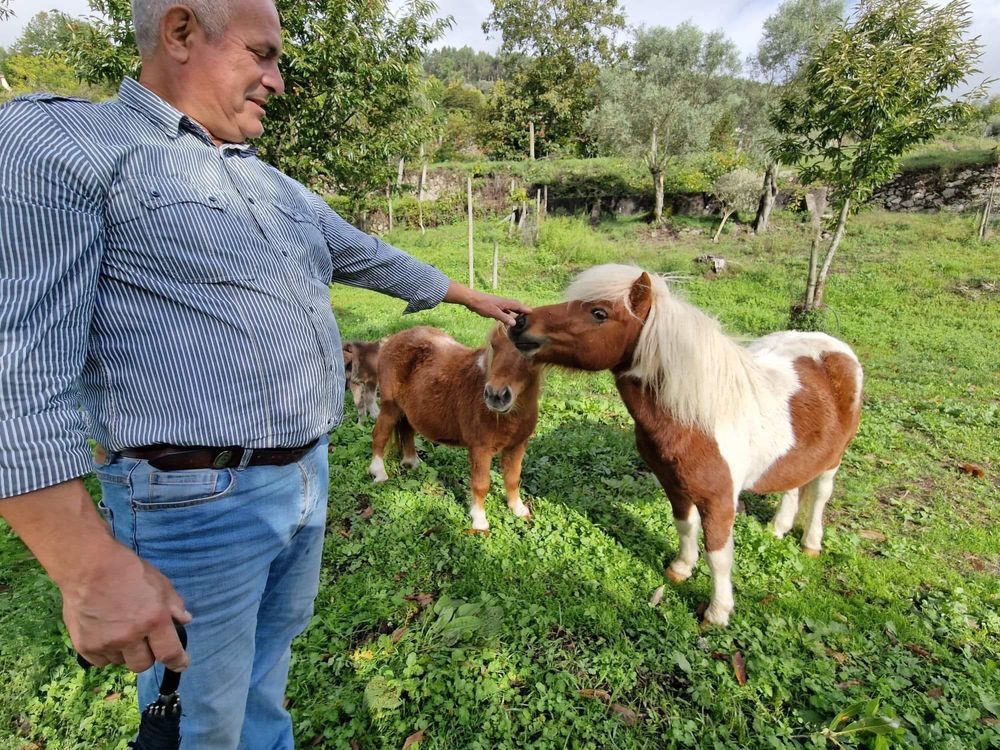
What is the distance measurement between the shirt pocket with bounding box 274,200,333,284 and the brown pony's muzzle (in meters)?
1.15

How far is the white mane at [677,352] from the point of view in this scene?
2.73 metres

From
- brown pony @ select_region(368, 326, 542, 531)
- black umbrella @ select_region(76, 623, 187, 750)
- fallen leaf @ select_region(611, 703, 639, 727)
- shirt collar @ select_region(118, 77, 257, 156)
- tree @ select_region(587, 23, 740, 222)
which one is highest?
tree @ select_region(587, 23, 740, 222)

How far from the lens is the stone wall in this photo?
1697 cm

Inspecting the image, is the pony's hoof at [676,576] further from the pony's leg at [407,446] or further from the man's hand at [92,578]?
the man's hand at [92,578]

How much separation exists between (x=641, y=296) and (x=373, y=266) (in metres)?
1.49

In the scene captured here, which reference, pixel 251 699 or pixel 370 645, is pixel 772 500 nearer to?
pixel 370 645

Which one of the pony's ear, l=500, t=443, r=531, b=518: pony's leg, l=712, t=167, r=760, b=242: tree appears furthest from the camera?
l=712, t=167, r=760, b=242: tree

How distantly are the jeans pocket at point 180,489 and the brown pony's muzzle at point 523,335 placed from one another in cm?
177

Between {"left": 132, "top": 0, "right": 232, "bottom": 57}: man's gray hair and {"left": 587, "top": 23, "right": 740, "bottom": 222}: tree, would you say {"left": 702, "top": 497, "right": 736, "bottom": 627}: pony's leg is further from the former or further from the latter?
{"left": 587, "top": 23, "right": 740, "bottom": 222}: tree

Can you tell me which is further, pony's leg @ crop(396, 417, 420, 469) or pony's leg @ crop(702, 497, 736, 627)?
pony's leg @ crop(396, 417, 420, 469)

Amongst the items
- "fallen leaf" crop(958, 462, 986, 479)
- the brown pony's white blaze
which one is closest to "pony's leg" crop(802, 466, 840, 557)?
the brown pony's white blaze

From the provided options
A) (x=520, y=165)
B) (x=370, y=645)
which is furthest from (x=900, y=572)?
(x=520, y=165)

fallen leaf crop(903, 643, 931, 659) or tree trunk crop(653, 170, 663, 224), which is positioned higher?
tree trunk crop(653, 170, 663, 224)

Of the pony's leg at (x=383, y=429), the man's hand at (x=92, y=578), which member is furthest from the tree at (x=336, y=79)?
the man's hand at (x=92, y=578)
